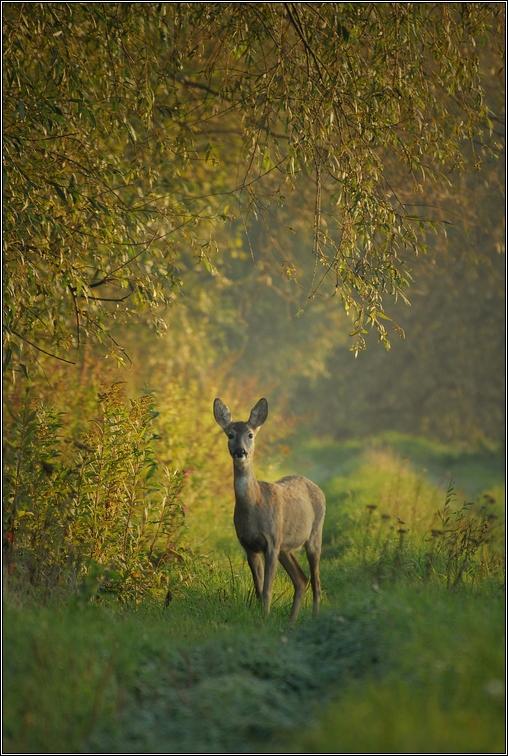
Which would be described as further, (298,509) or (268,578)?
(298,509)

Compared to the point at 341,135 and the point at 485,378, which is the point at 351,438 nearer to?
the point at 485,378

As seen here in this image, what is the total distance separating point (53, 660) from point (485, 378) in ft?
83.1

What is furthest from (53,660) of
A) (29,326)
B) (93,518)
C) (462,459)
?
(462,459)

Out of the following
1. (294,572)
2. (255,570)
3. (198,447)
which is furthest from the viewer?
(198,447)

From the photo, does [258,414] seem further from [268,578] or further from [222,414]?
[268,578]

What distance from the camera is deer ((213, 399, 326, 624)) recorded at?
7848 millimetres

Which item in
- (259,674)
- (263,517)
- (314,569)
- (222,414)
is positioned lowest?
(259,674)

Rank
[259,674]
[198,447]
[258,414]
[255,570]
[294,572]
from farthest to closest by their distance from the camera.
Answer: [198,447], [294,572], [258,414], [255,570], [259,674]

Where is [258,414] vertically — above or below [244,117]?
below

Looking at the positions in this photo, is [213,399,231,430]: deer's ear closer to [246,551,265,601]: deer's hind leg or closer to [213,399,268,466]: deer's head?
[213,399,268,466]: deer's head

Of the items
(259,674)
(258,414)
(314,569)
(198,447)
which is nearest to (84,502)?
(258,414)

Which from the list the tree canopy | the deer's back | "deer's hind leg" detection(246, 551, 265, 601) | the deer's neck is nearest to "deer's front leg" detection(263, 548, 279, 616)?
"deer's hind leg" detection(246, 551, 265, 601)

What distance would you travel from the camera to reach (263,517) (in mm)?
7910

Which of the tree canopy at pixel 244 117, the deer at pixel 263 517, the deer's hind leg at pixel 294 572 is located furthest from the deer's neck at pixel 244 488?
the tree canopy at pixel 244 117
